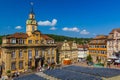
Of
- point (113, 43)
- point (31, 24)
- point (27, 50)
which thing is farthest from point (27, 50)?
point (113, 43)

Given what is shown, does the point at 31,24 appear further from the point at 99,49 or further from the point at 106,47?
the point at 106,47

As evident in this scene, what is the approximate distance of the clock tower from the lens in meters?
Answer: 63.5

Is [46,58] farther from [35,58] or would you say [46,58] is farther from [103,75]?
[103,75]

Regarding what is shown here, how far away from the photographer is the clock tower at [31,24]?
63456 mm

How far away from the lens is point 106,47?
7025 cm

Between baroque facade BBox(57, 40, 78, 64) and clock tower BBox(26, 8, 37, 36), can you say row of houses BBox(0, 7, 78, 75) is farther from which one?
baroque facade BBox(57, 40, 78, 64)

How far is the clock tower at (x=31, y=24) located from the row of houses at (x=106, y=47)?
87.9 feet

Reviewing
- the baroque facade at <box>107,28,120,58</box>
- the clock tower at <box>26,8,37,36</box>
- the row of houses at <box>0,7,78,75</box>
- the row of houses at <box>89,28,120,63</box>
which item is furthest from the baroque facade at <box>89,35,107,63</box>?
the clock tower at <box>26,8,37,36</box>

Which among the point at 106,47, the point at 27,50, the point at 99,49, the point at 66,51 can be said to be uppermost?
the point at 106,47

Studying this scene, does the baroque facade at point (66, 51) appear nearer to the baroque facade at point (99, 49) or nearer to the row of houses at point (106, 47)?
the baroque facade at point (99, 49)

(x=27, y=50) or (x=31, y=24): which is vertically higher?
(x=31, y=24)

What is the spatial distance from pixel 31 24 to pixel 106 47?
1145 inches

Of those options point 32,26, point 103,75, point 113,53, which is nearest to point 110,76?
point 103,75

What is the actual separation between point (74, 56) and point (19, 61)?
27545 mm
